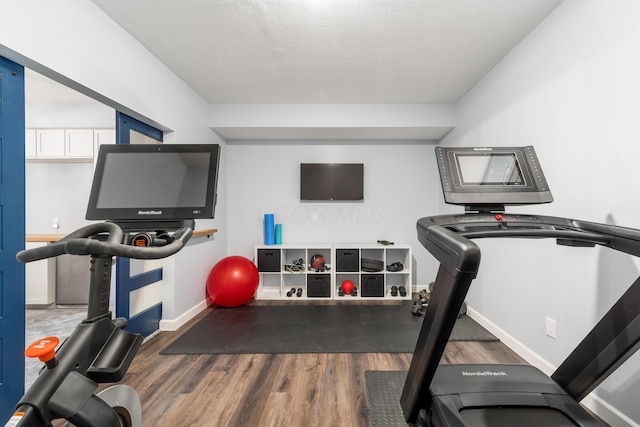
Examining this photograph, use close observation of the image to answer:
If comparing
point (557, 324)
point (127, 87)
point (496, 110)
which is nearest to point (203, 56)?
point (127, 87)

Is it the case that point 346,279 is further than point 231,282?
Yes

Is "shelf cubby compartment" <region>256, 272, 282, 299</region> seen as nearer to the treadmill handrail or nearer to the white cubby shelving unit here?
the white cubby shelving unit

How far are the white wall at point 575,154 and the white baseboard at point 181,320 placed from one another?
3122mm

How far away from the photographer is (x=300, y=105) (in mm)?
3400

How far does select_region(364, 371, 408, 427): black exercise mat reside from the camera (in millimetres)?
1463

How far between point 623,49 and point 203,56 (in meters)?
2.92

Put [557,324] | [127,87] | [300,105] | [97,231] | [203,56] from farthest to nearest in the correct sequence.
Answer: [300,105] < [203,56] < [127,87] < [557,324] < [97,231]

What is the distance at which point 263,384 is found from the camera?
5.92 ft

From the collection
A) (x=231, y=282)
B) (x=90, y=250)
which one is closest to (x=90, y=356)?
(x=90, y=250)

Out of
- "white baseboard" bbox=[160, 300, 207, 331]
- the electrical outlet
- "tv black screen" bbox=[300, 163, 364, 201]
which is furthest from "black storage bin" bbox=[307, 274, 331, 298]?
the electrical outlet

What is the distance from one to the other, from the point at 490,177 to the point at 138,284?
2.78m

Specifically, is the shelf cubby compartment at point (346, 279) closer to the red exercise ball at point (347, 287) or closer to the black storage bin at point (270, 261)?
the red exercise ball at point (347, 287)

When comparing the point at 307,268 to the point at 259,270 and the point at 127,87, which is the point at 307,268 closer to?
the point at 259,270

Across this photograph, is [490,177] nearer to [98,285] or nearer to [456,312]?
[456,312]
